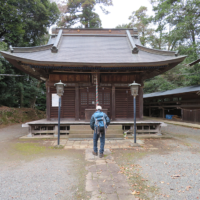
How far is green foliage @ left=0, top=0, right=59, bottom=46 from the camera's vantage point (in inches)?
530

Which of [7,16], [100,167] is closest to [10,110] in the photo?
[7,16]

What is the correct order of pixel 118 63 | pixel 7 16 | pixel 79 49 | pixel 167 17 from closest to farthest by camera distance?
pixel 118 63 < pixel 79 49 < pixel 7 16 < pixel 167 17

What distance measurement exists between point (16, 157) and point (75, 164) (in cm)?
219

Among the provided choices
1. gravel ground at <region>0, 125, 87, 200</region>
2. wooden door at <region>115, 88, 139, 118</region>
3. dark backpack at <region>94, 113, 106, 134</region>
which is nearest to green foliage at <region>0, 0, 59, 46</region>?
wooden door at <region>115, 88, 139, 118</region>

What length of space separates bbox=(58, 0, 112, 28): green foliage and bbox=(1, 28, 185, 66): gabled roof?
16339mm

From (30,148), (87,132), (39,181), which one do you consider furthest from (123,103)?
(39,181)

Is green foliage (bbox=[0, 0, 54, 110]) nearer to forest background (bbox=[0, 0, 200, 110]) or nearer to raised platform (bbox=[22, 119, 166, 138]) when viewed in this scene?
forest background (bbox=[0, 0, 200, 110])

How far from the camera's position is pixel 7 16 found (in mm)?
13312

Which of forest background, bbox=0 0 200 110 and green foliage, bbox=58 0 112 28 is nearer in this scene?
forest background, bbox=0 0 200 110

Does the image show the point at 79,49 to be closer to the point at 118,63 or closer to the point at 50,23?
the point at 118,63

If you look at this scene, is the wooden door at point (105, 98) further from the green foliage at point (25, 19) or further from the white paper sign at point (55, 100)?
the green foliage at point (25, 19)

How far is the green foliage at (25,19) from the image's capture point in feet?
44.2

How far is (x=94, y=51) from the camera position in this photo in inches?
361

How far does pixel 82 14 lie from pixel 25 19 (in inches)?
538
